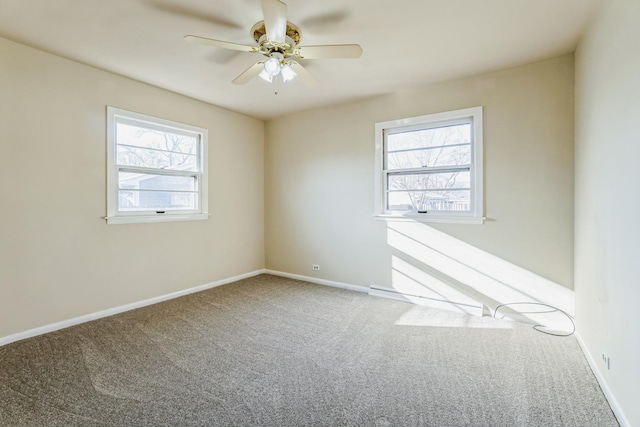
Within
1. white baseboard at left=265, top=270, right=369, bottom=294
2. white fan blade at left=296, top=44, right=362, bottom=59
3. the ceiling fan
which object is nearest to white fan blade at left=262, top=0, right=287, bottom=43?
the ceiling fan

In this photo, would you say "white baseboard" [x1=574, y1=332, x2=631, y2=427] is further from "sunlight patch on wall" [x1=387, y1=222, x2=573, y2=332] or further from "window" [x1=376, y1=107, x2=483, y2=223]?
"window" [x1=376, y1=107, x2=483, y2=223]

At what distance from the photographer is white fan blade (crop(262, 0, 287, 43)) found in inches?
71.4

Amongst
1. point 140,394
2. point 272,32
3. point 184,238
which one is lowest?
point 140,394

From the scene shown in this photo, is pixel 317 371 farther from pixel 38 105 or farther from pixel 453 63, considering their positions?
pixel 38 105

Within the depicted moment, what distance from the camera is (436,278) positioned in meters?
3.62

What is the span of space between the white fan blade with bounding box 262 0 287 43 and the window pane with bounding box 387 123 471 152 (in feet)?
7.22

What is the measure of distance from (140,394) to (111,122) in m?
2.77

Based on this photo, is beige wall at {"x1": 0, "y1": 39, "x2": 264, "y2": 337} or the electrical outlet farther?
beige wall at {"x1": 0, "y1": 39, "x2": 264, "y2": 337}

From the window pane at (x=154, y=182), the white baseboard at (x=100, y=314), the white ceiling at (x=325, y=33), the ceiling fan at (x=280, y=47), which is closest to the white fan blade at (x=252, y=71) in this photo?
the ceiling fan at (x=280, y=47)

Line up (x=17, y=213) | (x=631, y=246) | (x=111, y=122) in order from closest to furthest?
(x=631, y=246)
(x=17, y=213)
(x=111, y=122)

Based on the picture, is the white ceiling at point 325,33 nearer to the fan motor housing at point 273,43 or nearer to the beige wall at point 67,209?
the fan motor housing at point 273,43

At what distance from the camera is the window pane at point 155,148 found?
346cm

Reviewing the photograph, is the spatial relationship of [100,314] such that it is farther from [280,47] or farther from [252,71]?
[280,47]

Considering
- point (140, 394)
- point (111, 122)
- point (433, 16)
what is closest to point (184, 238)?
point (111, 122)
